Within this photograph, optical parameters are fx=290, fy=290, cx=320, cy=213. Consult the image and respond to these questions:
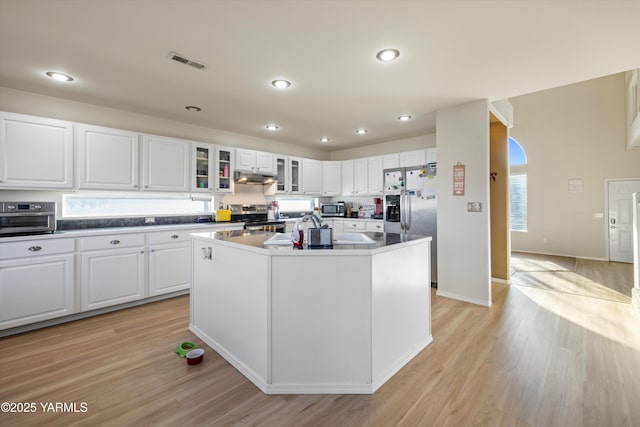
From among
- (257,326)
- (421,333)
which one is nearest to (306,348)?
(257,326)

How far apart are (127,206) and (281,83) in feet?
8.82

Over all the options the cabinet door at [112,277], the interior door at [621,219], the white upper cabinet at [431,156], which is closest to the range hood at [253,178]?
the cabinet door at [112,277]

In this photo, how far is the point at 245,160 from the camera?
478 centimetres

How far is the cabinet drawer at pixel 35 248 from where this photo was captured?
2.63 meters

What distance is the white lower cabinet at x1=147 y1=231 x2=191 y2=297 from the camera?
11.6 feet

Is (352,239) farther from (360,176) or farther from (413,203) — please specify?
(360,176)

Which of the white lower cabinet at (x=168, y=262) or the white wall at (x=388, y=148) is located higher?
the white wall at (x=388, y=148)

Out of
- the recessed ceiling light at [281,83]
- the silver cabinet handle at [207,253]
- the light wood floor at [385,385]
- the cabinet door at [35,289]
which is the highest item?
the recessed ceiling light at [281,83]

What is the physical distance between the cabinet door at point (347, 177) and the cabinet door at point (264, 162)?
1643mm

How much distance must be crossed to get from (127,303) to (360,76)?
143 inches

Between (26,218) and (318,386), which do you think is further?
(26,218)

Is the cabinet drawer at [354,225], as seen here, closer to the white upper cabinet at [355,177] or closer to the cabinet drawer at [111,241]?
the white upper cabinet at [355,177]

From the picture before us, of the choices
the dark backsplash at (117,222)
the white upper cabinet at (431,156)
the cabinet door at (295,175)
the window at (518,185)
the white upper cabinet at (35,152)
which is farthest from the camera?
the window at (518,185)

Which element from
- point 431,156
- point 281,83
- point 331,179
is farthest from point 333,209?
point 281,83
